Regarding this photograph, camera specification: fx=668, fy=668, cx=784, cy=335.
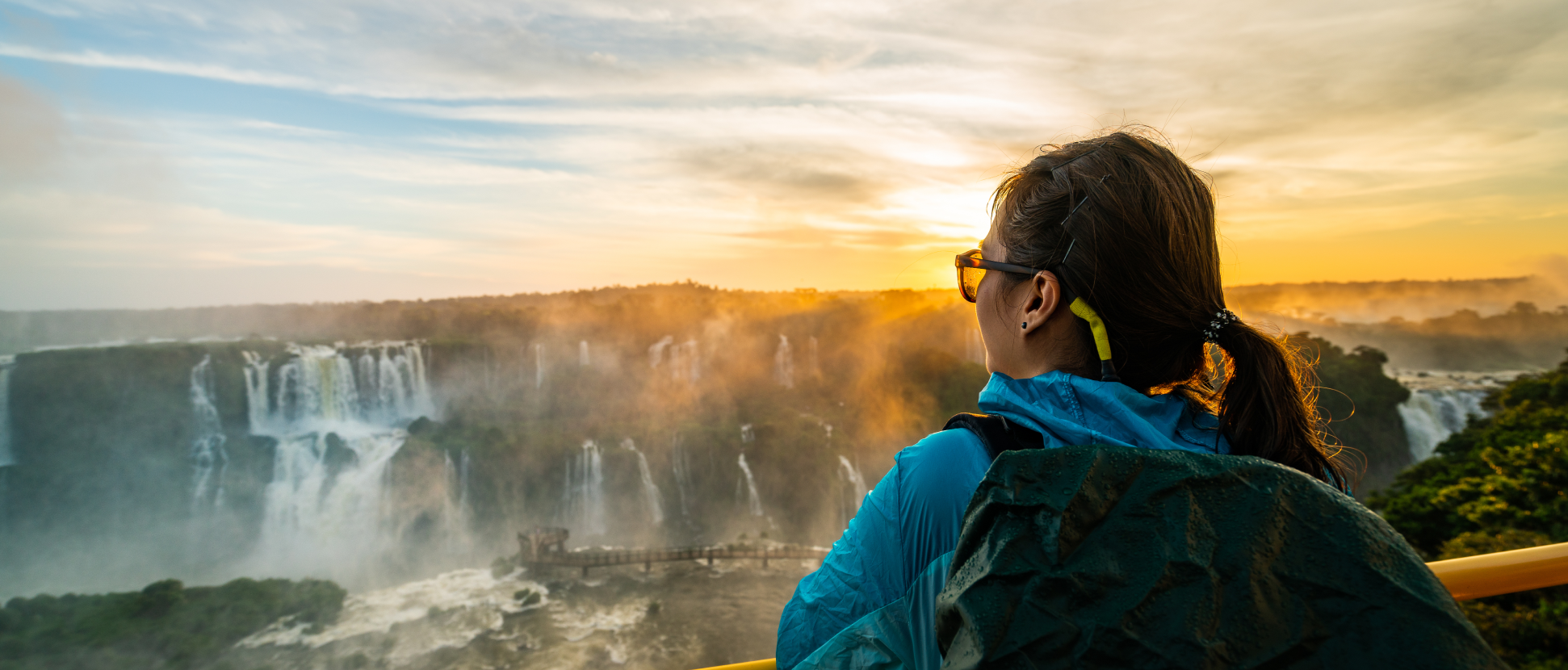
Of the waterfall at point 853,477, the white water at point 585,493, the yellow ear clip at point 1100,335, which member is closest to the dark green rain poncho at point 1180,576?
the yellow ear clip at point 1100,335

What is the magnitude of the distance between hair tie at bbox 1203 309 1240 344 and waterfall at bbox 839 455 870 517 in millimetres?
38119

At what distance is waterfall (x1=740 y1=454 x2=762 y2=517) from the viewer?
3875 cm

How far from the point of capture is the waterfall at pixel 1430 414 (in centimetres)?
2767

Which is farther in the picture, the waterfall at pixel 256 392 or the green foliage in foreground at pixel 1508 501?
the waterfall at pixel 256 392

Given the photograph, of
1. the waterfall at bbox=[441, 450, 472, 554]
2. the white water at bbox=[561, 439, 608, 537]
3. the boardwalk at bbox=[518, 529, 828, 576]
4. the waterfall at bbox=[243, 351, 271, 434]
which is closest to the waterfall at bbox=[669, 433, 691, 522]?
the white water at bbox=[561, 439, 608, 537]

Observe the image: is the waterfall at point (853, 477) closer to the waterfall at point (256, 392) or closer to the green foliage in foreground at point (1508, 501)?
the green foliage in foreground at point (1508, 501)

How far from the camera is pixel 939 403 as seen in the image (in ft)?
139

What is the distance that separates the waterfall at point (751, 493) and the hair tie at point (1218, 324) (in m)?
39.0

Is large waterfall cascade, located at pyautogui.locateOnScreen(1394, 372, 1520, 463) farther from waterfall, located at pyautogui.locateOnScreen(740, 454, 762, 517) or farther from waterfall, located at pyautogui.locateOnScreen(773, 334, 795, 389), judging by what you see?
waterfall, located at pyautogui.locateOnScreen(773, 334, 795, 389)

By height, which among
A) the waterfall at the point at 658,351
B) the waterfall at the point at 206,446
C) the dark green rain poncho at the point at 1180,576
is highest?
the dark green rain poncho at the point at 1180,576

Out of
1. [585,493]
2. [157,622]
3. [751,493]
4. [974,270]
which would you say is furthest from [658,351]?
[974,270]

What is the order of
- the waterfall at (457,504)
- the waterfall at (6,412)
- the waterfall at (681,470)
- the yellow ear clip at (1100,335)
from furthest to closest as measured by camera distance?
1. the waterfall at (681,470)
2. the waterfall at (457,504)
3. the waterfall at (6,412)
4. the yellow ear clip at (1100,335)

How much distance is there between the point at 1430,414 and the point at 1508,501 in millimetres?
28790

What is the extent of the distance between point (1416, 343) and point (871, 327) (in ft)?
97.0
